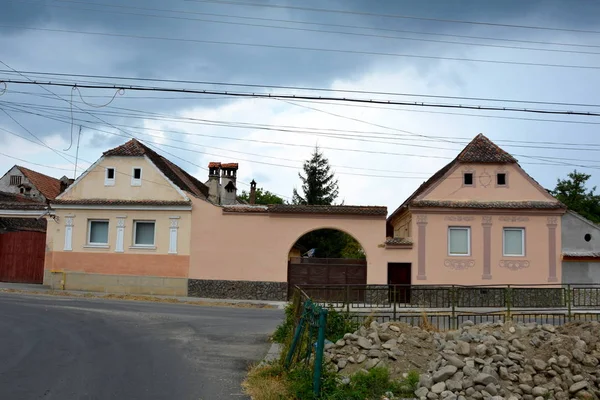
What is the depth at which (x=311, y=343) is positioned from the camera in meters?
8.53

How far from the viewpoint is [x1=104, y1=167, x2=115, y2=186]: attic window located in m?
29.9

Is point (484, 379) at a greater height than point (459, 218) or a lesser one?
lesser

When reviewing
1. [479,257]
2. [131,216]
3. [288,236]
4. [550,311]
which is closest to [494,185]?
[479,257]

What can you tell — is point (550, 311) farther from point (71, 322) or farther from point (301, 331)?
point (71, 322)

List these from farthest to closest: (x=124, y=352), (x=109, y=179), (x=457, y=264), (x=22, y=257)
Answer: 1. (x=22, y=257)
2. (x=109, y=179)
3. (x=457, y=264)
4. (x=124, y=352)

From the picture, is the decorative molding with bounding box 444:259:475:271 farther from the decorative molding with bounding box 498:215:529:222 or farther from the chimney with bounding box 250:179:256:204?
the chimney with bounding box 250:179:256:204

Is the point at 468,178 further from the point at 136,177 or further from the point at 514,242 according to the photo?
the point at 136,177

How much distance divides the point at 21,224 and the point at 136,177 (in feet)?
36.3

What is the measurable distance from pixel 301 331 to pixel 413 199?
20.3 metres

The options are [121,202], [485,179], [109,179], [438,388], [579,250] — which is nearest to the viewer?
[438,388]

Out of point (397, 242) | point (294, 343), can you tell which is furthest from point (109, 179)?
point (294, 343)

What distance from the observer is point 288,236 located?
28.1 metres

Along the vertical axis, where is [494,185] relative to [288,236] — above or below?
above

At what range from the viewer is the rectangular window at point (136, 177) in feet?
97.2
